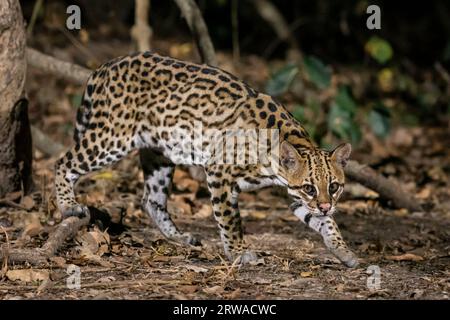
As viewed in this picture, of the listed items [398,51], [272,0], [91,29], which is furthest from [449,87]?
[91,29]

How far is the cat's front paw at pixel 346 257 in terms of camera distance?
23.6 ft

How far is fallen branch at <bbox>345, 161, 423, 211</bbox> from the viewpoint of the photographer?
942cm

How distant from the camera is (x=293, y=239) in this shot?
830cm

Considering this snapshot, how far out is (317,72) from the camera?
11234 mm

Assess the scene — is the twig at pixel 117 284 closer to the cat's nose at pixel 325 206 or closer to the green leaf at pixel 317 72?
the cat's nose at pixel 325 206

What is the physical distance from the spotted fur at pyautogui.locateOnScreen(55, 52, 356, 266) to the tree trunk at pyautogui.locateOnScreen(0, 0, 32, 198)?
613 millimetres

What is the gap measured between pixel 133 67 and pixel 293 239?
2102 millimetres

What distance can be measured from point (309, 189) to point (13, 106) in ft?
9.53

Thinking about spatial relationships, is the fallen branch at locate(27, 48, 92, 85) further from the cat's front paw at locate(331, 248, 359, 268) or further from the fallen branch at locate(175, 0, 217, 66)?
the cat's front paw at locate(331, 248, 359, 268)

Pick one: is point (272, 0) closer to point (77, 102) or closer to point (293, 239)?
point (77, 102)

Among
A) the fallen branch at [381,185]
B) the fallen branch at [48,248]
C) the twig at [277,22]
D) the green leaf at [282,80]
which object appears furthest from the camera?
the twig at [277,22]

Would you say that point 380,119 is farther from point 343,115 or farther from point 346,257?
point 346,257

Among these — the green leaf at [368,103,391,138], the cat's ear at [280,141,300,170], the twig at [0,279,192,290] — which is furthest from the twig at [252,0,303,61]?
the twig at [0,279,192,290]

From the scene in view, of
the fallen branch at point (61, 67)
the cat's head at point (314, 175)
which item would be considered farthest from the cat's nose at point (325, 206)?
the fallen branch at point (61, 67)
